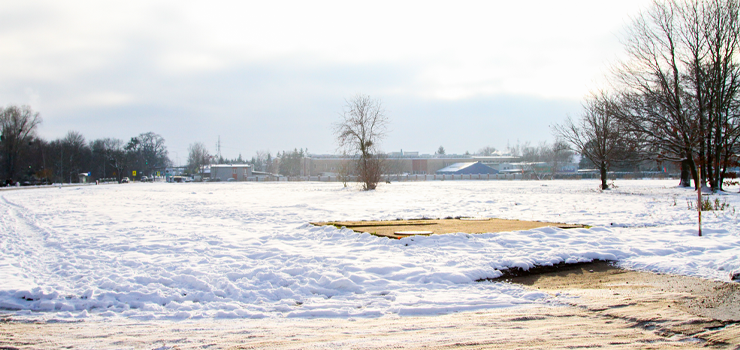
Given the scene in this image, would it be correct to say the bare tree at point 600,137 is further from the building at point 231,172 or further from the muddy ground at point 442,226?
the building at point 231,172

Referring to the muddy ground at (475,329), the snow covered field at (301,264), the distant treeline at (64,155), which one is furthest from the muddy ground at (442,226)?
the distant treeline at (64,155)

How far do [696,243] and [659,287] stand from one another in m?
3.86

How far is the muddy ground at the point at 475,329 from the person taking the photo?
437cm

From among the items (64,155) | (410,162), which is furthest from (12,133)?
(410,162)

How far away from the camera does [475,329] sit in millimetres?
4809

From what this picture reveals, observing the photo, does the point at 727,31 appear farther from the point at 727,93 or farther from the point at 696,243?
the point at 696,243

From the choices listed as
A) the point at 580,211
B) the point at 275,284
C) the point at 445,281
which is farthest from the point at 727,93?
the point at 275,284

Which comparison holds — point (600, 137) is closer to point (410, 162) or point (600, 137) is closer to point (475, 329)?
point (475, 329)

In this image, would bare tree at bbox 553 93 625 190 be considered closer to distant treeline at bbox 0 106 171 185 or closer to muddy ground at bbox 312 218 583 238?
muddy ground at bbox 312 218 583 238

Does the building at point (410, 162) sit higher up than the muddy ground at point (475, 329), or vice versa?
the building at point (410, 162)

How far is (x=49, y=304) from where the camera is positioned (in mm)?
6141

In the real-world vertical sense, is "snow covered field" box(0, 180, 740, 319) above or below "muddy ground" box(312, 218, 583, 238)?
below

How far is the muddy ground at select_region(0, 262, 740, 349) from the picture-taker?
4367 mm

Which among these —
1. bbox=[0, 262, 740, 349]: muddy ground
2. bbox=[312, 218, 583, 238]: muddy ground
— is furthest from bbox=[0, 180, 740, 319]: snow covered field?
bbox=[312, 218, 583, 238]: muddy ground
